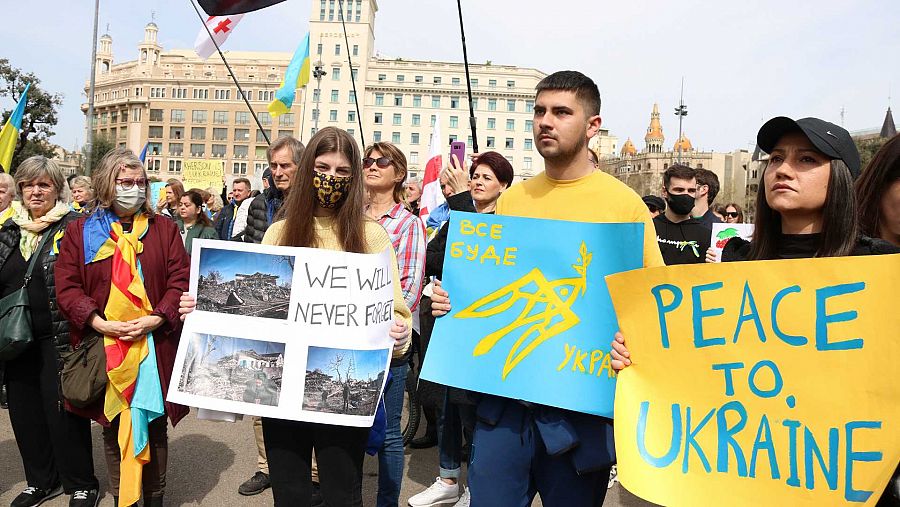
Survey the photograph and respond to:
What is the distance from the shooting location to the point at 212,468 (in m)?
4.82

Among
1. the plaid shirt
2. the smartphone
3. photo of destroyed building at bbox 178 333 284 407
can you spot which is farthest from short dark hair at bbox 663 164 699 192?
photo of destroyed building at bbox 178 333 284 407

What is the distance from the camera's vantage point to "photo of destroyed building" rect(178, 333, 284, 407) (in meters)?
2.66

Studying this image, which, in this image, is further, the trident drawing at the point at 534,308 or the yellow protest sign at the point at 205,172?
the yellow protest sign at the point at 205,172

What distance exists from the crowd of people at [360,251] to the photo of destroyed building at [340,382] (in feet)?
0.53

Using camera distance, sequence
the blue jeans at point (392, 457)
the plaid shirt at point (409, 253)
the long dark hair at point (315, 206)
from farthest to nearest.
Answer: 1. the plaid shirt at point (409, 253)
2. the blue jeans at point (392, 457)
3. the long dark hair at point (315, 206)

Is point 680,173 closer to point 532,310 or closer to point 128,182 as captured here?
point 532,310

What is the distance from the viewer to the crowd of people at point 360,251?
2.26 metres

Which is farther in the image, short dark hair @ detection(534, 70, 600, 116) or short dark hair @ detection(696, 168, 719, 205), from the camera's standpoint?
short dark hair @ detection(696, 168, 719, 205)

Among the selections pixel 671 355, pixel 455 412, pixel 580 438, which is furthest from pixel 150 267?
pixel 671 355

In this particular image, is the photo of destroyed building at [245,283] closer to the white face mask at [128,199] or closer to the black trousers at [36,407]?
the white face mask at [128,199]

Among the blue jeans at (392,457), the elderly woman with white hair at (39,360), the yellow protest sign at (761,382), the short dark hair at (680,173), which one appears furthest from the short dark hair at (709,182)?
the elderly woman with white hair at (39,360)

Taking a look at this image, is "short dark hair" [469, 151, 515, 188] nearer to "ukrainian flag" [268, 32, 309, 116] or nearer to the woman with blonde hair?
the woman with blonde hair

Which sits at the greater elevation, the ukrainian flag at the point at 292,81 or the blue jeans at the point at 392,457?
the ukrainian flag at the point at 292,81

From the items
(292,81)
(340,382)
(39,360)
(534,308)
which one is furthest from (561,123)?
(292,81)
